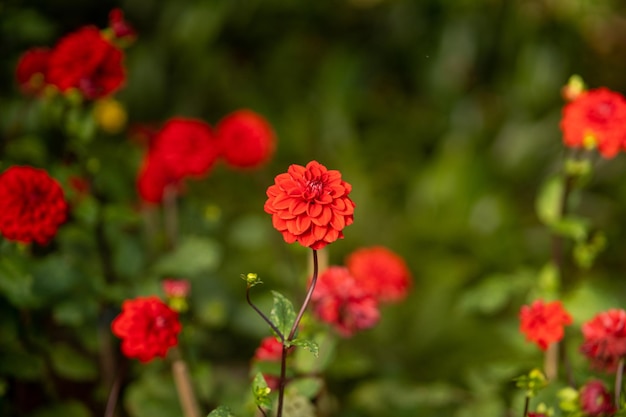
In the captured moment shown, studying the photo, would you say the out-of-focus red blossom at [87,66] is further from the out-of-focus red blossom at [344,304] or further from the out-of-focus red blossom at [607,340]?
the out-of-focus red blossom at [607,340]

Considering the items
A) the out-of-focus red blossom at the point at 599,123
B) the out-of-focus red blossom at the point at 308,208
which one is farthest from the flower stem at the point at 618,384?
the out-of-focus red blossom at the point at 308,208

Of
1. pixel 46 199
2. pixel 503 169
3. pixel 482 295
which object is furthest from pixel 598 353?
pixel 503 169

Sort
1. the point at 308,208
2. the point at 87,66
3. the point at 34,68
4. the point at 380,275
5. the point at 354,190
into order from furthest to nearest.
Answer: the point at 354,190
the point at 380,275
the point at 34,68
the point at 87,66
the point at 308,208

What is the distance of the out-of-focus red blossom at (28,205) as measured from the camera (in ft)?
2.60

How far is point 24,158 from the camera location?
1108mm

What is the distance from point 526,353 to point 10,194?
3.68 feet

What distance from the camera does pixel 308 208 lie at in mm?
649

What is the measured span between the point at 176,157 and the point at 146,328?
382mm

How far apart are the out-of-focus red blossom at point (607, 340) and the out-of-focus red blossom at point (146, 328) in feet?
1.78

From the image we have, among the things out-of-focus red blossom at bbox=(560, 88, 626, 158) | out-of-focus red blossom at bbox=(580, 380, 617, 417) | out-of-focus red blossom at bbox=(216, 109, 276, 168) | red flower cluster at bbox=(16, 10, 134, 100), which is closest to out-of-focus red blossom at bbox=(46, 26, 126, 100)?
red flower cluster at bbox=(16, 10, 134, 100)

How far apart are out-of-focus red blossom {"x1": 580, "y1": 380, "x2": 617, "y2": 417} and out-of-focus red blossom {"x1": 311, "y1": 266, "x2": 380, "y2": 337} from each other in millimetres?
310

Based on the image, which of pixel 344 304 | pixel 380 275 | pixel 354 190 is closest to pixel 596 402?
pixel 344 304

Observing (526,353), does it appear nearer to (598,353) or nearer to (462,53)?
(598,353)

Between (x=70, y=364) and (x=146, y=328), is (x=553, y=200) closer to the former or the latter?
(x=146, y=328)
